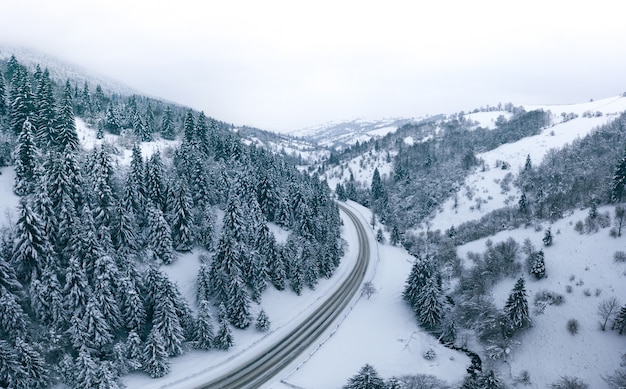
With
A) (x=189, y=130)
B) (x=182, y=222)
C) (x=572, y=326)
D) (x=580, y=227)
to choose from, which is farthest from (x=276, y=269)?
(x=580, y=227)

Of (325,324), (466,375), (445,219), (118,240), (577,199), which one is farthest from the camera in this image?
(445,219)

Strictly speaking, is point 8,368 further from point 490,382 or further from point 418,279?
point 418,279

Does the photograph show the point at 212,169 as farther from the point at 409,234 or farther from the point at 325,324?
the point at 409,234

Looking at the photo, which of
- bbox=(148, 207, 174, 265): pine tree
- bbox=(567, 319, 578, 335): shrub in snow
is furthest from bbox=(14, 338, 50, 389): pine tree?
bbox=(567, 319, 578, 335): shrub in snow

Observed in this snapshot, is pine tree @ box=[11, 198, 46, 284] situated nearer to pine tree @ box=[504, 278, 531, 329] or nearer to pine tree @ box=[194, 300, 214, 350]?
pine tree @ box=[194, 300, 214, 350]

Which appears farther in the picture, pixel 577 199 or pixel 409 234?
pixel 409 234

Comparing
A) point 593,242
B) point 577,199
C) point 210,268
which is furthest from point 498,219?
point 210,268
